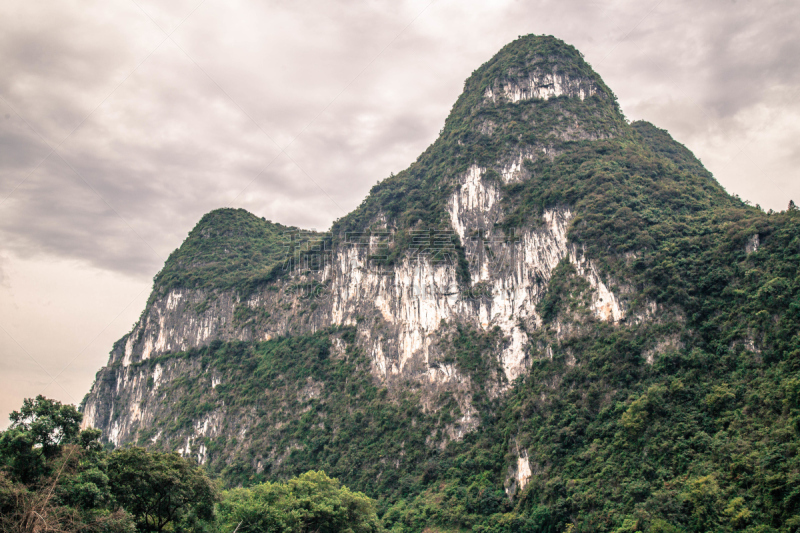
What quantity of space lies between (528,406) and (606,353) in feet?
26.1

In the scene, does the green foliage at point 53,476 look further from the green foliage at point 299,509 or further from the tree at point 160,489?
the green foliage at point 299,509

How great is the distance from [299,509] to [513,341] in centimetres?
2841

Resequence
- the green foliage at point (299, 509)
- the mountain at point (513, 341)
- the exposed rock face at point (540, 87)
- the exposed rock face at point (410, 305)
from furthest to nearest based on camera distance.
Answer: the exposed rock face at point (540, 87) < the exposed rock face at point (410, 305) < the mountain at point (513, 341) < the green foliage at point (299, 509)

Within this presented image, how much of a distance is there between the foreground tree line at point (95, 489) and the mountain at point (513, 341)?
2086 centimetres

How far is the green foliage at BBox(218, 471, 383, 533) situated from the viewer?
31.0m

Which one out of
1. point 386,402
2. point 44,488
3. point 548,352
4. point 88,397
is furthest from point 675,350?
point 88,397

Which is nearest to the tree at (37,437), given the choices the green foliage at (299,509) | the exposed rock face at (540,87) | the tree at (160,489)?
the tree at (160,489)

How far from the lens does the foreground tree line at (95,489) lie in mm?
17828

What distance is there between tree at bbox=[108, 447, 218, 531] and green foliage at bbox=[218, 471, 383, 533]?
8.29ft

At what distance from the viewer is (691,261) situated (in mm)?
44594

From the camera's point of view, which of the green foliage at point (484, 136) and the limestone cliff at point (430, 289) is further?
the green foliage at point (484, 136)

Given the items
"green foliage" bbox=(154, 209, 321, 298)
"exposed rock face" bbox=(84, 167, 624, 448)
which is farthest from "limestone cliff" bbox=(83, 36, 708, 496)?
"green foliage" bbox=(154, 209, 321, 298)

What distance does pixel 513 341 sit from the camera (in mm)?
54844

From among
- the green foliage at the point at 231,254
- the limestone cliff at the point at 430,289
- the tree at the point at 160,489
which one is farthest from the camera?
the green foliage at the point at 231,254
